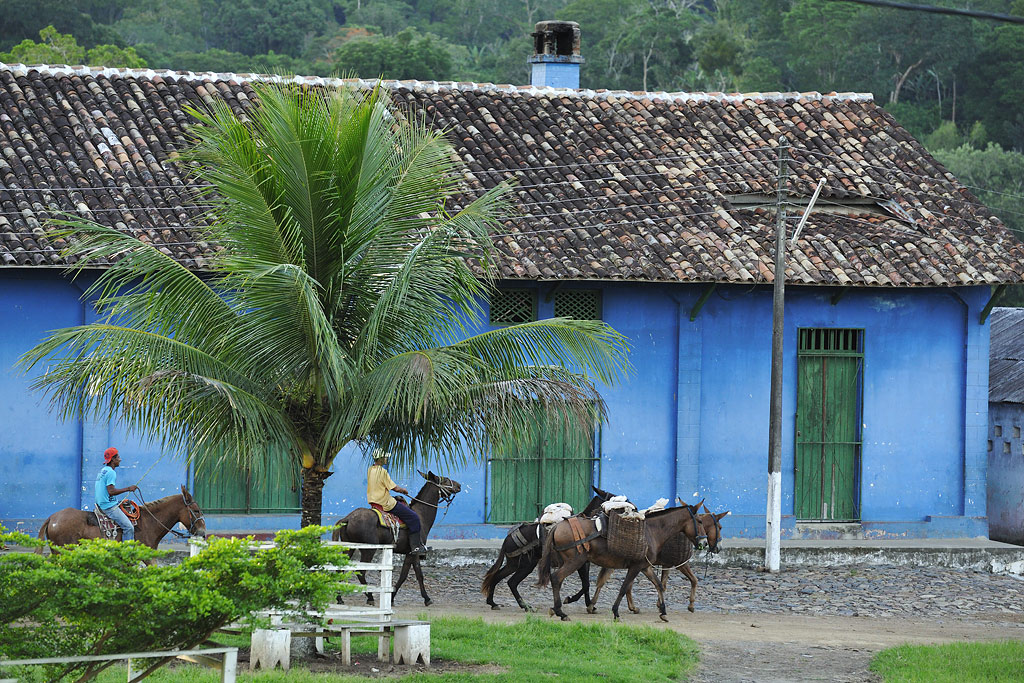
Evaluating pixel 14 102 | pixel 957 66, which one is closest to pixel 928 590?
pixel 14 102

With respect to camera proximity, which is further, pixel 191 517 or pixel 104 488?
pixel 191 517

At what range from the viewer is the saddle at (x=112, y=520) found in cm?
1307

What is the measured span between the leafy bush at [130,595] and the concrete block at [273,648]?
99.6 inches

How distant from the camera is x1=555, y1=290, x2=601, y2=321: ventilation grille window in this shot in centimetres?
1730

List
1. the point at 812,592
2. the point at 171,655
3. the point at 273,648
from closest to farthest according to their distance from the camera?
the point at 171,655 → the point at 273,648 → the point at 812,592

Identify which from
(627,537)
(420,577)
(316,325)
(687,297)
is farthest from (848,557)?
(316,325)

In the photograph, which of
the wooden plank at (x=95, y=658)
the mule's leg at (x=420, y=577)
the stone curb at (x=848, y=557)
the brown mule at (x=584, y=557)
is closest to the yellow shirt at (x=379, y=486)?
the mule's leg at (x=420, y=577)

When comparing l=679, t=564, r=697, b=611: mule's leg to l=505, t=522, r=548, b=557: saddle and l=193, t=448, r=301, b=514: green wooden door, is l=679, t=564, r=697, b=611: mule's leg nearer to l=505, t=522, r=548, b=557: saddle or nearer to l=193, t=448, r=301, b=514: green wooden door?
l=505, t=522, r=548, b=557: saddle

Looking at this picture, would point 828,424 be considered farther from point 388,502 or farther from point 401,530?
point 388,502

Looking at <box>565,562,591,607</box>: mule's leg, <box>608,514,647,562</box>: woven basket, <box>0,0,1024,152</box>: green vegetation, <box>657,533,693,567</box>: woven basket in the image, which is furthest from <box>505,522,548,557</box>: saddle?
<box>0,0,1024,152</box>: green vegetation

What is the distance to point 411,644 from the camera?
10.8 m

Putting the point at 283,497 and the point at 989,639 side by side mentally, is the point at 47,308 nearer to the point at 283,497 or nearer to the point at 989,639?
the point at 283,497

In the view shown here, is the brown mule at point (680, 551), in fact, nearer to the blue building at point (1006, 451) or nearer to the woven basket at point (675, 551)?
the woven basket at point (675, 551)

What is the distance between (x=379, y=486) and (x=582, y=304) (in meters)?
5.14
